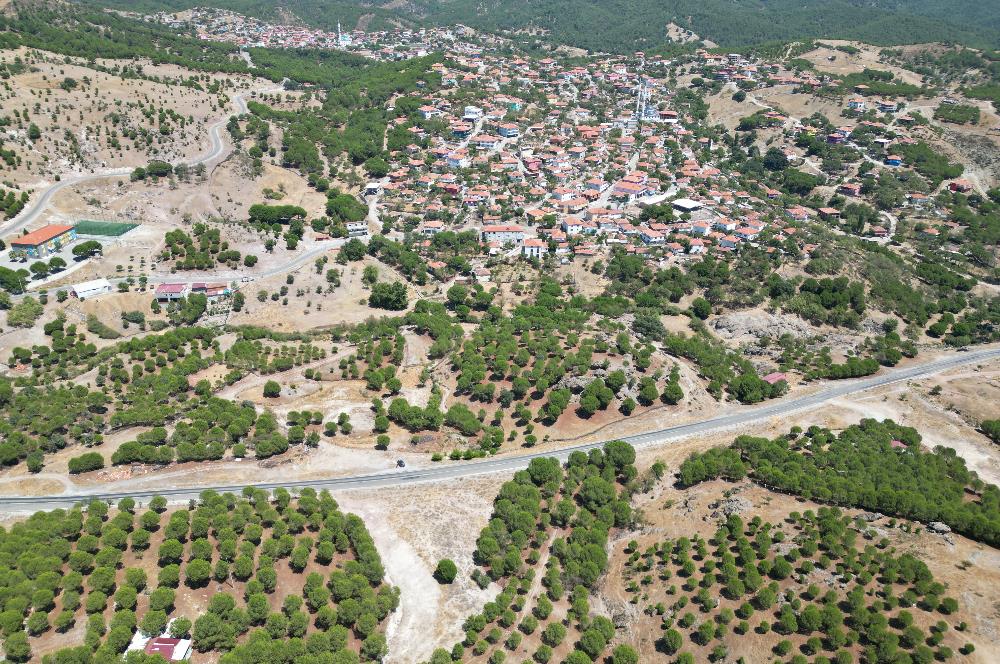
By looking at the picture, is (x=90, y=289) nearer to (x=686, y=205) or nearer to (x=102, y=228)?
(x=102, y=228)

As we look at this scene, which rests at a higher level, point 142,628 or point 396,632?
point 142,628

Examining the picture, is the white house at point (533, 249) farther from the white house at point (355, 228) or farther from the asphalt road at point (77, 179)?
the asphalt road at point (77, 179)

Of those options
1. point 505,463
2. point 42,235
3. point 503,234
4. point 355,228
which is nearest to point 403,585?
point 505,463

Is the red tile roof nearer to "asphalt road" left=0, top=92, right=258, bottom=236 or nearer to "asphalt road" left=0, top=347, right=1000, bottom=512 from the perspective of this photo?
"asphalt road" left=0, top=92, right=258, bottom=236

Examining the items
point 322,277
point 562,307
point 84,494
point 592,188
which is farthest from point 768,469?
point 592,188

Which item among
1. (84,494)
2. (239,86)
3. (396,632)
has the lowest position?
(396,632)

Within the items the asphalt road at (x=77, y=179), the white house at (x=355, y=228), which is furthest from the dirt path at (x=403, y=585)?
the asphalt road at (x=77, y=179)

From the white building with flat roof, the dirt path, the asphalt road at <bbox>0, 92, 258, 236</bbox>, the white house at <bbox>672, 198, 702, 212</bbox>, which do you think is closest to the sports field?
the asphalt road at <bbox>0, 92, 258, 236</bbox>

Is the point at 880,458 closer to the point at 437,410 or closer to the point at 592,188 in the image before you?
the point at 437,410
